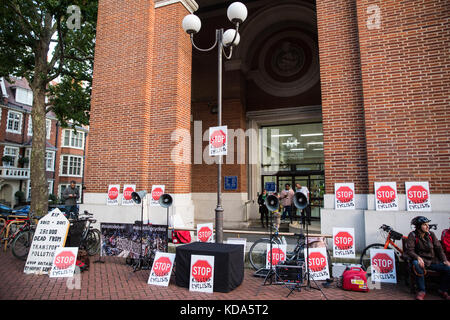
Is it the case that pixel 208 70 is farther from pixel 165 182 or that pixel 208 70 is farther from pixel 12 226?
pixel 12 226

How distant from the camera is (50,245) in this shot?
6.49m

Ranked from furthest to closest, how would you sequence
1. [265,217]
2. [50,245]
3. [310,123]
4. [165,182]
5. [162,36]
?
[310,123] → [265,217] → [162,36] → [165,182] → [50,245]

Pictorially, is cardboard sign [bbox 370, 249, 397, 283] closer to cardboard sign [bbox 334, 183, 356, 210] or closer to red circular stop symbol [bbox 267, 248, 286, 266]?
cardboard sign [bbox 334, 183, 356, 210]

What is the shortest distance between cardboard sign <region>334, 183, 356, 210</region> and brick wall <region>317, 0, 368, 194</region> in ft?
0.41

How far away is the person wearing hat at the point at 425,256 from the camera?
505 cm

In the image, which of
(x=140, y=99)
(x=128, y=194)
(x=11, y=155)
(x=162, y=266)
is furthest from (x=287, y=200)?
(x=11, y=155)

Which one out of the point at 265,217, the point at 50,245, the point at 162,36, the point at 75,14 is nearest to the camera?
the point at 50,245

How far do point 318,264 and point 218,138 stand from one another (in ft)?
11.3

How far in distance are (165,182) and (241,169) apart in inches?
218

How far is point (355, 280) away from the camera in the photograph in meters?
5.32

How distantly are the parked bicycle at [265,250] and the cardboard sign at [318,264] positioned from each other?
12.4 inches

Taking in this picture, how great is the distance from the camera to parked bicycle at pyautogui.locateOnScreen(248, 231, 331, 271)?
640 cm

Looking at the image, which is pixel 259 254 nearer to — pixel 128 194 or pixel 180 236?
pixel 180 236

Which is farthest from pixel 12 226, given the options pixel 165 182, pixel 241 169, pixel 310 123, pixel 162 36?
pixel 310 123
